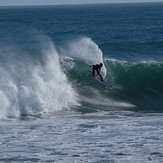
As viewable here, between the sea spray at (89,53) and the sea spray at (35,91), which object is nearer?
the sea spray at (35,91)

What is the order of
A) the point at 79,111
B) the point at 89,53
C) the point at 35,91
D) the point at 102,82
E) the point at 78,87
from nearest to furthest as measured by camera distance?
1. the point at 79,111
2. the point at 35,91
3. the point at 102,82
4. the point at 78,87
5. the point at 89,53

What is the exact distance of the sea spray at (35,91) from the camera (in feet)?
54.2

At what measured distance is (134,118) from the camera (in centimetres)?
1527

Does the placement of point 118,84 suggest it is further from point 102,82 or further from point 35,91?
point 35,91

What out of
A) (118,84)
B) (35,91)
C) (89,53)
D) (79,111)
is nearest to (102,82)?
(118,84)

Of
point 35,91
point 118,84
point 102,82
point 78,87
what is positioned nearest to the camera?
point 35,91

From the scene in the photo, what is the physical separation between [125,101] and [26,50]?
15563mm

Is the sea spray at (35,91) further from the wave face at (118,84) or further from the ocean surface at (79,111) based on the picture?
the wave face at (118,84)

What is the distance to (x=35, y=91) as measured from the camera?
58.0 feet

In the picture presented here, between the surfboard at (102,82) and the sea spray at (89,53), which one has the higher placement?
the sea spray at (89,53)

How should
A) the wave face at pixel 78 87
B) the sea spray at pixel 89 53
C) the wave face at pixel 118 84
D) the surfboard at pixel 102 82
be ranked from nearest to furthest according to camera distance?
the wave face at pixel 78 87
the wave face at pixel 118 84
the surfboard at pixel 102 82
the sea spray at pixel 89 53

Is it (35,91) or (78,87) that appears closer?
(35,91)

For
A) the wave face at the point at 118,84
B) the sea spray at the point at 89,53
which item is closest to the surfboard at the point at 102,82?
the wave face at the point at 118,84

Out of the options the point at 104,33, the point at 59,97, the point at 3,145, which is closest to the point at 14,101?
the point at 59,97
